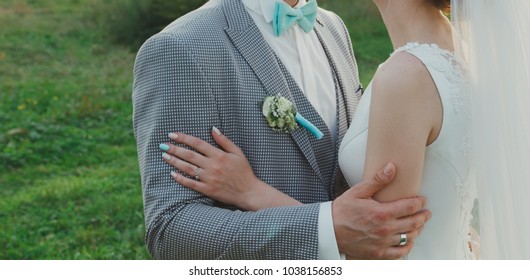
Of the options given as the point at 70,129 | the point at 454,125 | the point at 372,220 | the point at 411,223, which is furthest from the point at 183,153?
the point at 70,129

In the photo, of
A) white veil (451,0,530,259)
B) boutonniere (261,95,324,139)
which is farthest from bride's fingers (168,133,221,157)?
white veil (451,0,530,259)

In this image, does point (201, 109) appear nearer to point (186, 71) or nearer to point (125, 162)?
point (186, 71)

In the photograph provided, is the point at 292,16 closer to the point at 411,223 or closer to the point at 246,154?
the point at 246,154

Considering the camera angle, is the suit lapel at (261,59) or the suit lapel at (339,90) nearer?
the suit lapel at (261,59)

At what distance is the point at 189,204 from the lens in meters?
2.35

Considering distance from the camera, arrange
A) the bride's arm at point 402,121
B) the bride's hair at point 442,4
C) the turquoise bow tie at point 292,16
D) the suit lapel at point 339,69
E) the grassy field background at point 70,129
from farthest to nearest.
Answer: the grassy field background at point 70,129
the suit lapel at point 339,69
the turquoise bow tie at point 292,16
the bride's hair at point 442,4
the bride's arm at point 402,121

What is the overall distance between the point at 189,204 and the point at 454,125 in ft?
2.65

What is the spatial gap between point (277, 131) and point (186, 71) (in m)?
0.34

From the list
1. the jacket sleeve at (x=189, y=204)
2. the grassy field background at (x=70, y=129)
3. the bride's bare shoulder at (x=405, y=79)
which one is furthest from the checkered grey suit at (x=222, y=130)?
the grassy field background at (x=70, y=129)

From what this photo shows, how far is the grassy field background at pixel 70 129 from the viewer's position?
5461 millimetres

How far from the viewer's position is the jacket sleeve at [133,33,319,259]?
7.63ft

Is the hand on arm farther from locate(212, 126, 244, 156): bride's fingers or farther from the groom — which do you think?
locate(212, 126, 244, 156): bride's fingers

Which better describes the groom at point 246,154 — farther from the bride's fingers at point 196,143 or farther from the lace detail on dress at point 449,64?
the lace detail on dress at point 449,64

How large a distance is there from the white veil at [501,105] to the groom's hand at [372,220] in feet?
0.88
